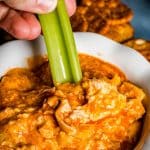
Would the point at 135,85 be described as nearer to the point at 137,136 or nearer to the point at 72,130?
the point at 137,136

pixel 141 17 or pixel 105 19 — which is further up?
pixel 105 19

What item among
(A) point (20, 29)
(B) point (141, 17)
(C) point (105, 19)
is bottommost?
(B) point (141, 17)

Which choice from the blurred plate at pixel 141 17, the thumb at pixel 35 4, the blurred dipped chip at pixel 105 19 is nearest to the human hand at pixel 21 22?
the thumb at pixel 35 4

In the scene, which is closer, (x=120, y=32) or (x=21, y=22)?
(x=21, y=22)

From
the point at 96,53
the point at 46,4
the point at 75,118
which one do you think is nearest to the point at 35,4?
the point at 46,4

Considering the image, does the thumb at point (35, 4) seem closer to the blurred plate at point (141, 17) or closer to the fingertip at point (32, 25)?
the fingertip at point (32, 25)

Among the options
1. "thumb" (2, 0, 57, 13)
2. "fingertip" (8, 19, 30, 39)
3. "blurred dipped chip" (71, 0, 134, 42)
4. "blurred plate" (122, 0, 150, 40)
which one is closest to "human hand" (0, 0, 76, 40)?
"fingertip" (8, 19, 30, 39)

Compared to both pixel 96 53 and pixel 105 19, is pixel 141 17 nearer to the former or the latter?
pixel 105 19

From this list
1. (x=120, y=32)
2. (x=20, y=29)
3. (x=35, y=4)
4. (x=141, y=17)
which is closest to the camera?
(x=35, y=4)

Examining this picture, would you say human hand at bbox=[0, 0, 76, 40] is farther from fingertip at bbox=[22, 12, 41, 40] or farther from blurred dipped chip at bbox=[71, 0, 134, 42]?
blurred dipped chip at bbox=[71, 0, 134, 42]
